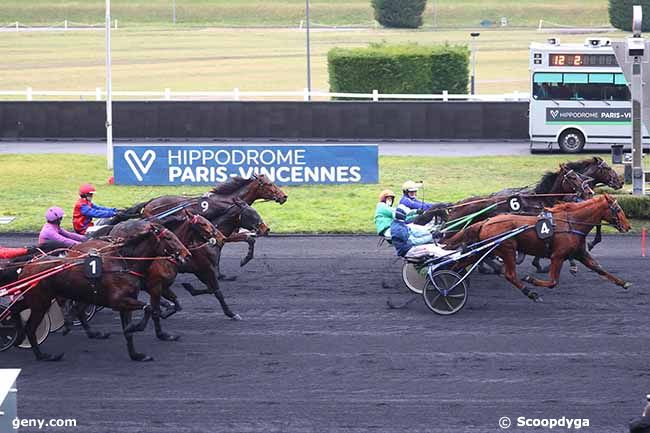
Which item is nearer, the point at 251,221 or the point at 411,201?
the point at 251,221

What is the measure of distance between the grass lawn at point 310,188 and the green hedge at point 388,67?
875cm

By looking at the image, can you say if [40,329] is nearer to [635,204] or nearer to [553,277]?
[553,277]

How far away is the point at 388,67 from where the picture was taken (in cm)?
3622

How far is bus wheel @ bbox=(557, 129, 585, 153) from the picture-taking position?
2923cm

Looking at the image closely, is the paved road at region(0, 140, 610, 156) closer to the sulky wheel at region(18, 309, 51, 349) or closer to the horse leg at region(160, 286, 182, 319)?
the horse leg at region(160, 286, 182, 319)

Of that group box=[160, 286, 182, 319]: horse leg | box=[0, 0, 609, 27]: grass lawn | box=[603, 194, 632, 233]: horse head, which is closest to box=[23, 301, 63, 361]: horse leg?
box=[160, 286, 182, 319]: horse leg

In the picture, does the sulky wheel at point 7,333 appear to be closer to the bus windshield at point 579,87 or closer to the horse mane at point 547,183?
the horse mane at point 547,183

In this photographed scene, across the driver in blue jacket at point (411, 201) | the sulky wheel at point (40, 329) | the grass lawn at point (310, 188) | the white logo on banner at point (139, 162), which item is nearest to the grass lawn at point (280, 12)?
the grass lawn at point (310, 188)

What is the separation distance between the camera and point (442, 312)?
13594mm

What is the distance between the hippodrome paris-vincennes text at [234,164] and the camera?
76.8 feet

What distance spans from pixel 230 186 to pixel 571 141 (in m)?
15.5

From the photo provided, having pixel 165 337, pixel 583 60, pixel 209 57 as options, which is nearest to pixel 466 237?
Result: pixel 165 337

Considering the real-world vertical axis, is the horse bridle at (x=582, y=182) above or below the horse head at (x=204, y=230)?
above

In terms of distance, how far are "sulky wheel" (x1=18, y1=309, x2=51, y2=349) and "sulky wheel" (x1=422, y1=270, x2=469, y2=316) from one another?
4385mm
